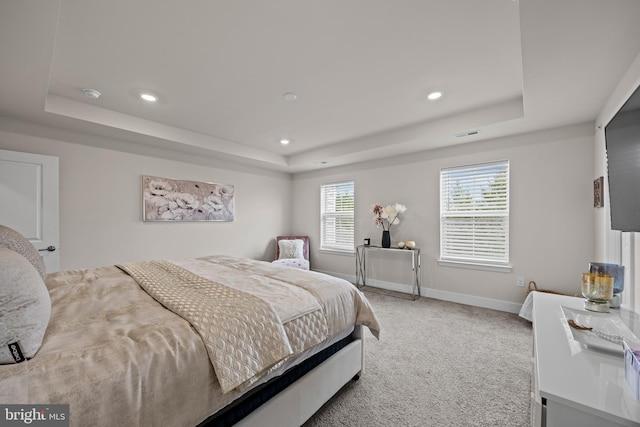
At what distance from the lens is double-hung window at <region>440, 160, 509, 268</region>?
352cm

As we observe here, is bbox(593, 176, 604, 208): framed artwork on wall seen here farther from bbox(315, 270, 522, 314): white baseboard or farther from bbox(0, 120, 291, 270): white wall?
bbox(0, 120, 291, 270): white wall

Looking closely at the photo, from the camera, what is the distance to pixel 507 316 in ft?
10.8

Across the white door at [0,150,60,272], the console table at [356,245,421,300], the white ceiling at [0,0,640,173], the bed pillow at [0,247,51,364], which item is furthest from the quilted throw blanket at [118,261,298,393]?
the console table at [356,245,421,300]

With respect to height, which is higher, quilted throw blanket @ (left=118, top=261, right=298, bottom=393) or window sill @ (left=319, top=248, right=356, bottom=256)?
quilted throw blanket @ (left=118, top=261, right=298, bottom=393)

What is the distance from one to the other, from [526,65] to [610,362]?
1896 millimetres

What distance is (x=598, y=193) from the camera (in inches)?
106

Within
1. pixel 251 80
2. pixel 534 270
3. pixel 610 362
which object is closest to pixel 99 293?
pixel 251 80

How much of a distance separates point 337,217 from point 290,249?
44.9 inches

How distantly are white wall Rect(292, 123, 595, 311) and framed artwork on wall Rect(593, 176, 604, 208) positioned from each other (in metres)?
0.12

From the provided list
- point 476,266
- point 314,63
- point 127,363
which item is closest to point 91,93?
point 314,63

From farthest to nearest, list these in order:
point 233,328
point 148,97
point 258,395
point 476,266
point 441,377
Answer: point 476,266, point 148,97, point 441,377, point 258,395, point 233,328

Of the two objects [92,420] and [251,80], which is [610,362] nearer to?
[92,420]

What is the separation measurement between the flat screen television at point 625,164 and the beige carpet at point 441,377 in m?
1.35

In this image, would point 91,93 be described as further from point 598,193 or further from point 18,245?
point 598,193
